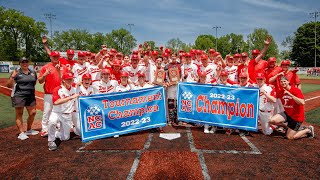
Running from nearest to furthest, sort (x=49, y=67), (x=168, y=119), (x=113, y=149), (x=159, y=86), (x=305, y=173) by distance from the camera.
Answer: (x=305, y=173) → (x=113, y=149) → (x=49, y=67) → (x=159, y=86) → (x=168, y=119)

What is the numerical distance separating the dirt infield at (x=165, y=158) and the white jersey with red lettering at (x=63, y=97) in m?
0.91

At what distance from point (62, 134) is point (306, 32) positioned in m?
74.9

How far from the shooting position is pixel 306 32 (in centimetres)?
6612

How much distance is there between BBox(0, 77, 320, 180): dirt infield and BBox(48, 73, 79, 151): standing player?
0.93ft


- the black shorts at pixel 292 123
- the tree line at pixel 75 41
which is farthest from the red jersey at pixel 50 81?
the tree line at pixel 75 41

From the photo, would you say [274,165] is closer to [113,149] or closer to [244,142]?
[244,142]

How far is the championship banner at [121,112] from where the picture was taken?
6.66 meters

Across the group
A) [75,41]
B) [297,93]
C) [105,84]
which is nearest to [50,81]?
[105,84]

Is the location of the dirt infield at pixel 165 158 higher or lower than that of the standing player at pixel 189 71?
lower

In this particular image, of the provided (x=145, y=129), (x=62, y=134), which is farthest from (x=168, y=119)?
(x=62, y=134)

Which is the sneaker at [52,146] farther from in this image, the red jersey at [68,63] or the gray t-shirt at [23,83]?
the red jersey at [68,63]

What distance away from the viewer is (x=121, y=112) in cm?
711

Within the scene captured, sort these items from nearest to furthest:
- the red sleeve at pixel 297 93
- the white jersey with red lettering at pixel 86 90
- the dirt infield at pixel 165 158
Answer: the dirt infield at pixel 165 158 < the red sleeve at pixel 297 93 < the white jersey with red lettering at pixel 86 90

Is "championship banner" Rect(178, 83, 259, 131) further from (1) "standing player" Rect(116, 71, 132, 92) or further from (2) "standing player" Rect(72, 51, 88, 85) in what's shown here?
(2) "standing player" Rect(72, 51, 88, 85)
